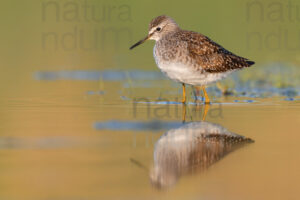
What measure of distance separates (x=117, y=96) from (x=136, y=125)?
354 centimetres

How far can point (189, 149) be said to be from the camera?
7.62 m

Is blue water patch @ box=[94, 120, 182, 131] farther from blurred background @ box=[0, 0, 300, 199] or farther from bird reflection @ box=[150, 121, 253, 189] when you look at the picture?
bird reflection @ box=[150, 121, 253, 189]

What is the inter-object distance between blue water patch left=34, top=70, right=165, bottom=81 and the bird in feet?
12.1

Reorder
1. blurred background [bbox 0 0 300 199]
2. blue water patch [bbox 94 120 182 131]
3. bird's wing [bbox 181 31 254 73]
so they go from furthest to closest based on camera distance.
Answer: bird's wing [bbox 181 31 254 73], blue water patch [bbox 94 120 182 131], blurred background [bbox 0 0 300 199]

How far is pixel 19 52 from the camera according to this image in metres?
20.7

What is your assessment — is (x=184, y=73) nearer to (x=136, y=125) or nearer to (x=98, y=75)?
(x=136, y=125)

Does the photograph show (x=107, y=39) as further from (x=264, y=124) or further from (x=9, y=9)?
(x=264, y=124)

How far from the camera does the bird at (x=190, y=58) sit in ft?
37.9

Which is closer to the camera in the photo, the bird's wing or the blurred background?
the blurred background

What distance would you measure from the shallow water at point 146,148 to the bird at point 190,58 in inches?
21.3

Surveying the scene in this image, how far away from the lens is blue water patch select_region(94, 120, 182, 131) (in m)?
9.11

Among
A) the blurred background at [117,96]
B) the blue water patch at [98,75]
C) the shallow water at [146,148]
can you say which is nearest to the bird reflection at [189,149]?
the shallow water at [146,148]

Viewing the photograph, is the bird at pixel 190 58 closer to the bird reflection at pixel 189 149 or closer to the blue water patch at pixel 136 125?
the blue water patch at pixel 136 125

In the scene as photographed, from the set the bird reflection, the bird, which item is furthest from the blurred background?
the bird
